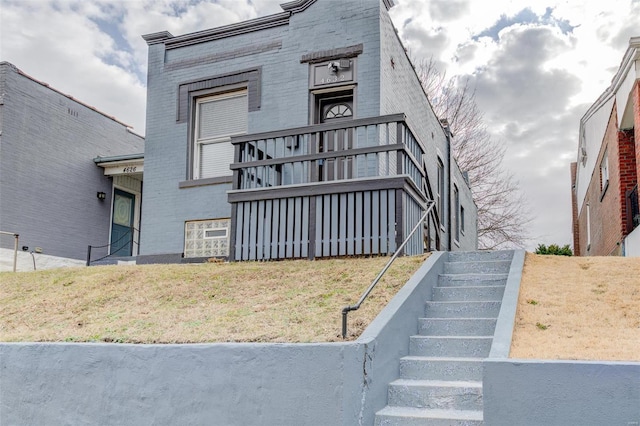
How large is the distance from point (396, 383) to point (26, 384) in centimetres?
373

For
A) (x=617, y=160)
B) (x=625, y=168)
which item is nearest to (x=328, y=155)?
(x=625, y=168)

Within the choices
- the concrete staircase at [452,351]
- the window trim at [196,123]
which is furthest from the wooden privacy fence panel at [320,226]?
the window trim at [196,123]

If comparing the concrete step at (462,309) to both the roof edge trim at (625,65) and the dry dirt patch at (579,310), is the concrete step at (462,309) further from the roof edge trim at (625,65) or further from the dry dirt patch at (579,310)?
the roof edge trim at (625,65)

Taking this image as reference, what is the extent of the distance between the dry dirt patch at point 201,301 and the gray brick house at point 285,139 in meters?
0.80

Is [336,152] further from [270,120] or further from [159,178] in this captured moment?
[159,178]

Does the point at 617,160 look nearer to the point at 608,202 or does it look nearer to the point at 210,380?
the point at 608,202

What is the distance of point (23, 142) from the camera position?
50.0ft

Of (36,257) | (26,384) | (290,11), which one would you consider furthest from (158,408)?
(36,257)

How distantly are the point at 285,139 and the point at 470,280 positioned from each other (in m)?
4.56

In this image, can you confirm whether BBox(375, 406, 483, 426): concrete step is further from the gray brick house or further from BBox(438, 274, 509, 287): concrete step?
the gray brick house

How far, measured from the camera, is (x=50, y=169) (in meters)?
15.8

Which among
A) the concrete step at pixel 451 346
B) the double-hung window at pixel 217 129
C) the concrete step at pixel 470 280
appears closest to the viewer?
the concrete step at pixel 451 346

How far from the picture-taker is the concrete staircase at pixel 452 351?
5.50m

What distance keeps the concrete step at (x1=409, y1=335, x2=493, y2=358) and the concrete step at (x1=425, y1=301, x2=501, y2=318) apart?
→ 2.16 feet
